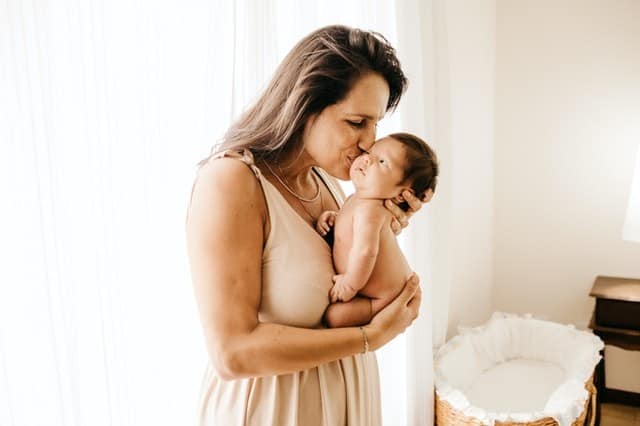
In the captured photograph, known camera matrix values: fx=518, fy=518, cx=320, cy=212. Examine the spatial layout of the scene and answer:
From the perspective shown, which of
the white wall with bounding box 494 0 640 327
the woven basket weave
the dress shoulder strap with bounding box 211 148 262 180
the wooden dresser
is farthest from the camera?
the white wall with bounding box 494 0 640 327

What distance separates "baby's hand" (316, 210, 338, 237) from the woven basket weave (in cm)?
124

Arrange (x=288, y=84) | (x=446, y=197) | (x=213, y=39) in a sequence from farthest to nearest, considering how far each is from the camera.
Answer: (x=446, y=197), (x=213, y=39), (x=288, y=84)

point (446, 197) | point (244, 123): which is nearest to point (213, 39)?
point (244, 123)

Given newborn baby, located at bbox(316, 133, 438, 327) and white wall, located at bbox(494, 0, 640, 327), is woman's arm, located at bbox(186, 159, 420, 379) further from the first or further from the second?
white wall, located at bbox(494, 0, 640, 327)

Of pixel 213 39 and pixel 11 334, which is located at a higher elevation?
pixel 213 39

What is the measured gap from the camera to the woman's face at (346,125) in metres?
1.01

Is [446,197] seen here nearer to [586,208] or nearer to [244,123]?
[586,208]

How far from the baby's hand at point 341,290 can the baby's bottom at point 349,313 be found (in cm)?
2

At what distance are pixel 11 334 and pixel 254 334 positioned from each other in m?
0.39

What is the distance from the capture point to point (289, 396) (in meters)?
1.01

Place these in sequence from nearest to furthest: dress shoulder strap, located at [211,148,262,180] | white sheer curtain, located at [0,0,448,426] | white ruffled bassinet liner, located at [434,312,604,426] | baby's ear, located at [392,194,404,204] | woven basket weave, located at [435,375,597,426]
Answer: white sheer curtain, located at [0,0,448,426] < dress shoulder strap, located at [211,148,262,180] < baby's ear, located at [392,194,404,204] < woven basket weave, located at [435,375,597,426] < white ruffled bassinet liner, located at [434,312,604,426]

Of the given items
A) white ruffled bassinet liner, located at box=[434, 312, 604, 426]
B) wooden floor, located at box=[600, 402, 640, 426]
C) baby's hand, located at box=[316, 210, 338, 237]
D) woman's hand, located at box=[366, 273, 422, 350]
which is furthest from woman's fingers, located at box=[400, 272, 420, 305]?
wooden floor, located at box=[600, 402, 640, 426]

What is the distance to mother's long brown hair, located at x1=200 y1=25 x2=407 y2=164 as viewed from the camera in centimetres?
98

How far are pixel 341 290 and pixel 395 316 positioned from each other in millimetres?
141
